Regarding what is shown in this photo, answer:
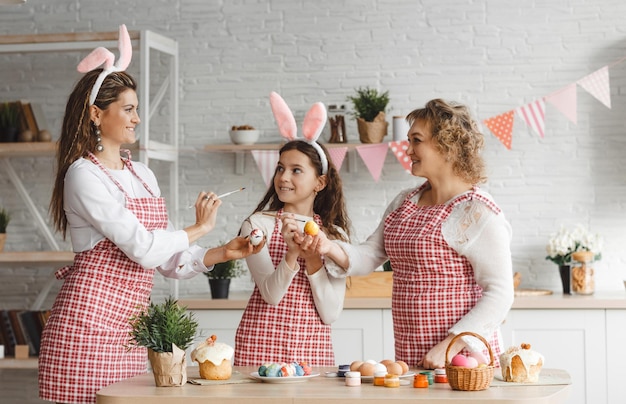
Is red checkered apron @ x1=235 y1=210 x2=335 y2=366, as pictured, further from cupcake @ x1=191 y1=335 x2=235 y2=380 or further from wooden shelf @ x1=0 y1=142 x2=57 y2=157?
wooden shelf @ x1=0 y1=142 x2=57 y2=157

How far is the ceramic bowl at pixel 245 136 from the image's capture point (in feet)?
15.9

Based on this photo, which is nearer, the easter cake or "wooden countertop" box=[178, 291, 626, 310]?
the easter cake

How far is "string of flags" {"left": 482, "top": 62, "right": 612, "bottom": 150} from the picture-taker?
15.0 feet

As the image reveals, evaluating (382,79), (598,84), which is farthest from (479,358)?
(382,79)

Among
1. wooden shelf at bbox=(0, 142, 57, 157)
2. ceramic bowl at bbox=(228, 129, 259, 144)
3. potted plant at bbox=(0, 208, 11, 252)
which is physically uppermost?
ceramic bowl at bbox=(228, 129, 259, 144)

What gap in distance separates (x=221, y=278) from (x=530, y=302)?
1.53 m

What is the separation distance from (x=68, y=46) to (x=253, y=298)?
7.67 feet

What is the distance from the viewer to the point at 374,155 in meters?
4.71

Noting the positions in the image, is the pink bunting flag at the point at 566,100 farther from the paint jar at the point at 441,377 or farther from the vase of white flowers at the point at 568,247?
the paint jar at the point at 441,377

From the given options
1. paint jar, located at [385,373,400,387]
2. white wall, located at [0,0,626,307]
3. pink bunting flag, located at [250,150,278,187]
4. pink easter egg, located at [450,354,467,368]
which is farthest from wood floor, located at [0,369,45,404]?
pink easter egg, located at [450,354,467,368]

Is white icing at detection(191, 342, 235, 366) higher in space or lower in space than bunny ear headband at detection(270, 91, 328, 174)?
lower

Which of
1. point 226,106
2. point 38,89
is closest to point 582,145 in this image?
point 226,106

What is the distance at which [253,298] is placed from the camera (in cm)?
295

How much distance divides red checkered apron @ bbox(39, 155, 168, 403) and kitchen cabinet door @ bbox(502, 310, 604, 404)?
2.12m
